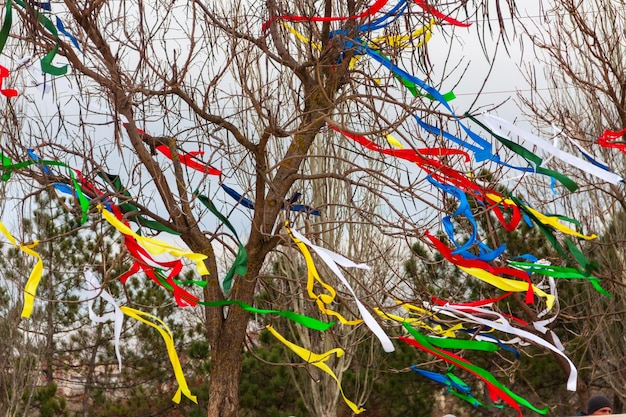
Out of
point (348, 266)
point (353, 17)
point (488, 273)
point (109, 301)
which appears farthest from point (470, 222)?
point (109, 301)

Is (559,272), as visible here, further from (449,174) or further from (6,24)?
(6,24)

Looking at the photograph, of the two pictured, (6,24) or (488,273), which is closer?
(6,24)

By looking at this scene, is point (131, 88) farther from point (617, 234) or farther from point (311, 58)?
point (617, 234)

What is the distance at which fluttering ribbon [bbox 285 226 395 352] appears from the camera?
4.05m

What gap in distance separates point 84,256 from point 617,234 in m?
7.83

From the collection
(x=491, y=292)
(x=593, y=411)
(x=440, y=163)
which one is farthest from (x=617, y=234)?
(x=440, y=163)

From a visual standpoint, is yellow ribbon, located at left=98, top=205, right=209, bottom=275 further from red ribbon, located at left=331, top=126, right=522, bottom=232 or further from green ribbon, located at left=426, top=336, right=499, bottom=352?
green ribbon, located at left=426, top=336, right=499, bottom=352

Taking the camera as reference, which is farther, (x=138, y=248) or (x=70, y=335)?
(x=70, y=335)

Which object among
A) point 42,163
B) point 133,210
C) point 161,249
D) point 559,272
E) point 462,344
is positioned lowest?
point 462,344

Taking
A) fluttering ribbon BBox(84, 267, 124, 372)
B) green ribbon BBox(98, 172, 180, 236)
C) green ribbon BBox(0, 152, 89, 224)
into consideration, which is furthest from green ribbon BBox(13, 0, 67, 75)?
fluttering ribbon BBox(84, 267, 124, 372)

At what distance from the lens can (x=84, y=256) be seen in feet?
46.6

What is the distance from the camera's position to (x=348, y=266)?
13.9 feet

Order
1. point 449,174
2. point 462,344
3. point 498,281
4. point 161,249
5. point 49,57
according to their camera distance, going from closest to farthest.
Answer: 1. point 161,249
2. point 49,57
3. point 498,281
4. point 449,174
5. point 462,344

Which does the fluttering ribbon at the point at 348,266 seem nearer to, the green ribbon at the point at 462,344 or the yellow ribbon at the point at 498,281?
the yellow ribbon at the point at 498,281
